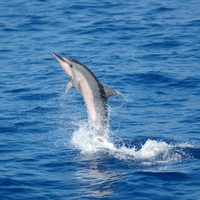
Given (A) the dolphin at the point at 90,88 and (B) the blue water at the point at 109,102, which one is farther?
(A) the dolphin at the point at 90,88

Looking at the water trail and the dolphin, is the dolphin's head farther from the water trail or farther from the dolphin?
the water trail

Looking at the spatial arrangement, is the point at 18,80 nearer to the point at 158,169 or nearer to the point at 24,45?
the point at 24,45

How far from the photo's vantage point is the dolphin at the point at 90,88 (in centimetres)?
1356

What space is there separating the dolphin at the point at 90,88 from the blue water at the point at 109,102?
3.09 ft

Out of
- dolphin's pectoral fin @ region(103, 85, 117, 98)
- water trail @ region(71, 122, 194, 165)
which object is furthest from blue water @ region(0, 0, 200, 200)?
dolphin's pectoral fin @ region(103, 85, 117, 98)

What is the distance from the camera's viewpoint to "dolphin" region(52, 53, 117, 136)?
13.6m

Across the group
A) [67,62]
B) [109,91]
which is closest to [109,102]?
[109,91]

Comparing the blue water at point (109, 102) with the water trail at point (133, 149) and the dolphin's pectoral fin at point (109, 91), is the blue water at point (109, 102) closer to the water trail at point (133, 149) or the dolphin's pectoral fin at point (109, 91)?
the water trail at point (133, 149)

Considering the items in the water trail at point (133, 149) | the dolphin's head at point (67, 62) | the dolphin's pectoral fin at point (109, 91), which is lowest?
the water trail at point (133, 149)

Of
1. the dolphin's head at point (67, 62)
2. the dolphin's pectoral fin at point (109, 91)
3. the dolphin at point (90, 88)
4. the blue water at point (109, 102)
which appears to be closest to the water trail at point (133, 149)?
the blue water at point (109, 102)

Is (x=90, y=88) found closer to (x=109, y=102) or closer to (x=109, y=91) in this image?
(x=109, y=91)

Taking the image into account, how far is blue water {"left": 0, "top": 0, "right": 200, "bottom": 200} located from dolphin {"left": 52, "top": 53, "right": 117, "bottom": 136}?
94cm

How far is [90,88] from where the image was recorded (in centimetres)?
1372

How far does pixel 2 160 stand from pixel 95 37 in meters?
13.1
